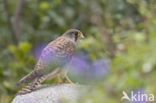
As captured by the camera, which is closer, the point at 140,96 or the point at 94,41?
the point at 140,96

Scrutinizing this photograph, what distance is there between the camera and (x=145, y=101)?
4.05m

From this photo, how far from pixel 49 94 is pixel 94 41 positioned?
1.65 meters

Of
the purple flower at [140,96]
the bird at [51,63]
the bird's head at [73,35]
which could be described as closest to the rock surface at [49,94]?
the bird at [51,63]

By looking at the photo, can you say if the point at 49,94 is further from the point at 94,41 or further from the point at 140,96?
the point at 94,41

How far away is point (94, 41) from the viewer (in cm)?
681

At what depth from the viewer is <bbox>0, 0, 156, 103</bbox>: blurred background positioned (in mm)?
3986

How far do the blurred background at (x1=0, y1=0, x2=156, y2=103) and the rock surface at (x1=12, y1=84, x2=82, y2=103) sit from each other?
14cm

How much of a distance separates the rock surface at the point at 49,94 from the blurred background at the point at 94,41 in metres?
0.14

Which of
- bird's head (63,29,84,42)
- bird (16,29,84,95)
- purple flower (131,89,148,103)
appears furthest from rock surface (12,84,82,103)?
bird's head (63,29,84,42)

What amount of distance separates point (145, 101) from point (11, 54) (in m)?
5.39

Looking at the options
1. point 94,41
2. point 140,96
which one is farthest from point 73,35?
point 140,96

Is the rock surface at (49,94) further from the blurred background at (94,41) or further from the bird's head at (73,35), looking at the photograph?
the bird's head at (73,35)

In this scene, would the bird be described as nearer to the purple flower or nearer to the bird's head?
the bird's head

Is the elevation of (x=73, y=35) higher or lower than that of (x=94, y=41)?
lower
